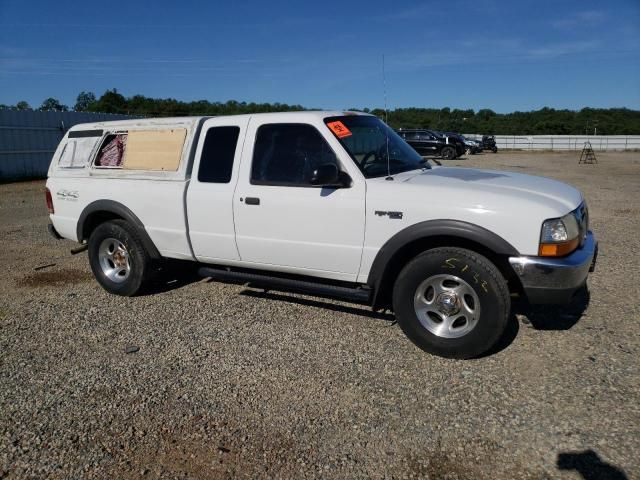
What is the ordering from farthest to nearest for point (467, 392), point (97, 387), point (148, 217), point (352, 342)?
point (148, 217)
point (352, 342)
point (97, 387)
point (467, 392)

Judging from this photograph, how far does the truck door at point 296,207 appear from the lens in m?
4.17

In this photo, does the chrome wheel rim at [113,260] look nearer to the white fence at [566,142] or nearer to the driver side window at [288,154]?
the driver side window at [288,154]

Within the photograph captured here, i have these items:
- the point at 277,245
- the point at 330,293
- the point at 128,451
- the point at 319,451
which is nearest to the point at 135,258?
the point at 277,245

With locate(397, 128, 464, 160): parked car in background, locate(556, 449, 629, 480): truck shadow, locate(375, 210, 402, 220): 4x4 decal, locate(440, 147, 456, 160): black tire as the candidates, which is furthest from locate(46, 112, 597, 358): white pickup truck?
locate(440, 147, 456, 160): black tire

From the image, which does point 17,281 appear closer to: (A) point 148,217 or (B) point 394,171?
(A) point 148,217

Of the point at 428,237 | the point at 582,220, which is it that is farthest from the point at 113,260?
the point at 582,220

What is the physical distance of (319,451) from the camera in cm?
288

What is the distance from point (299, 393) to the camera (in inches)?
138

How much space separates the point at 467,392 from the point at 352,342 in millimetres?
1126

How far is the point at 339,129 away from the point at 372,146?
380 mm

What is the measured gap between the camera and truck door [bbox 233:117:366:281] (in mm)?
4172

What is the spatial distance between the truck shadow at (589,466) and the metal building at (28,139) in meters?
21.8

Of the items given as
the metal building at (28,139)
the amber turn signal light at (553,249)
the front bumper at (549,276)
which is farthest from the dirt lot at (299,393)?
the metal building at (28,139)

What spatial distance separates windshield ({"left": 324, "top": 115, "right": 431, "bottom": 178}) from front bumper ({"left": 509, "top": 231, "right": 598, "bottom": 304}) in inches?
56.1
